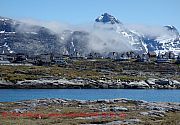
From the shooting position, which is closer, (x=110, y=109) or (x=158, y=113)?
(x=158, y=113)

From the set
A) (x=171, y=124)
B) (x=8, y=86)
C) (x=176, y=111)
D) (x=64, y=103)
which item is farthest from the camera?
(x=8, y=86)

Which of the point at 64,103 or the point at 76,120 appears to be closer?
the point at 76,120

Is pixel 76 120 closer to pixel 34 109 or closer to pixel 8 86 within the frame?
pixel 34 109

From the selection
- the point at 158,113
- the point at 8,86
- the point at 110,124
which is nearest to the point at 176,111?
the point at 158,113

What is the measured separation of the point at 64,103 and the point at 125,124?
33.8 metres

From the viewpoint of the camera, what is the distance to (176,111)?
202 feet

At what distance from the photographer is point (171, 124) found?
4250cm

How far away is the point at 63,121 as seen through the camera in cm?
4688

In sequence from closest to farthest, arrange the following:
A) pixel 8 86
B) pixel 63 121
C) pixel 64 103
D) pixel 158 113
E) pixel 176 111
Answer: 1. pixel 63 121
2. pixel 158 113
3. pixel 176 111
4. pixel 64 103
5. pixel 8 86

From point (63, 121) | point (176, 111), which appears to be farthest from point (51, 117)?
point (176, 111)

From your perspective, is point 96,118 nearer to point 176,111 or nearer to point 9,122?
point 9,122

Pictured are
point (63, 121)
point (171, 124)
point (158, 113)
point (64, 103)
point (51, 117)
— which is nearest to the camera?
point (171, 124)

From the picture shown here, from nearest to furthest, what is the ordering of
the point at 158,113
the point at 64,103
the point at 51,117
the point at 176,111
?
the point at 51,117 → the point at 158,113 → the point at 176,111 → the point at 64,103

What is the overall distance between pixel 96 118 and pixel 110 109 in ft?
42.7
